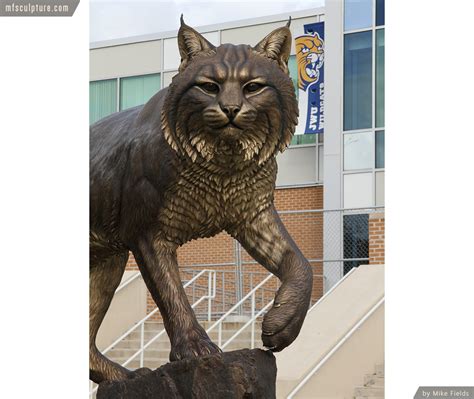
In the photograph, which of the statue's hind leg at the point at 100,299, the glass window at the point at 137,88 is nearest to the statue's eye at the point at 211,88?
the statue's hind leg at the point at 100,299

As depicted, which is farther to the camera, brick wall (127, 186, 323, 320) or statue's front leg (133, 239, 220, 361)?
brick wall (127, 186, 323, 320)

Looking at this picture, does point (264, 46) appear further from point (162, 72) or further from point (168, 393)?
point (162, 72)

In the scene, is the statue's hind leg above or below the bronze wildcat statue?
below

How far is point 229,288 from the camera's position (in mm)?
16031

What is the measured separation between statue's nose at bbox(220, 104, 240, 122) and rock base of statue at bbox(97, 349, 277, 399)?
3.57 ft

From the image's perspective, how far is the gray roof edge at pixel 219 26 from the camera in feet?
56.5

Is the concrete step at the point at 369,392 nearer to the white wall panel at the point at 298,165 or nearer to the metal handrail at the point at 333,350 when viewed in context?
the metal handrail at the point at 333,350

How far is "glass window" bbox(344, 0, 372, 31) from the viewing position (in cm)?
1659

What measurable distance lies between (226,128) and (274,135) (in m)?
0.26

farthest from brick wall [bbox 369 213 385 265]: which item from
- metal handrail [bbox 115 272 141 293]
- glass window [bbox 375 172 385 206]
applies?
glass window [bbox 375 172 385 206]

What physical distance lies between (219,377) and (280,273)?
60 cm

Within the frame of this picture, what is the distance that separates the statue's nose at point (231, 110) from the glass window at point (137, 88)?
45.9 feet
